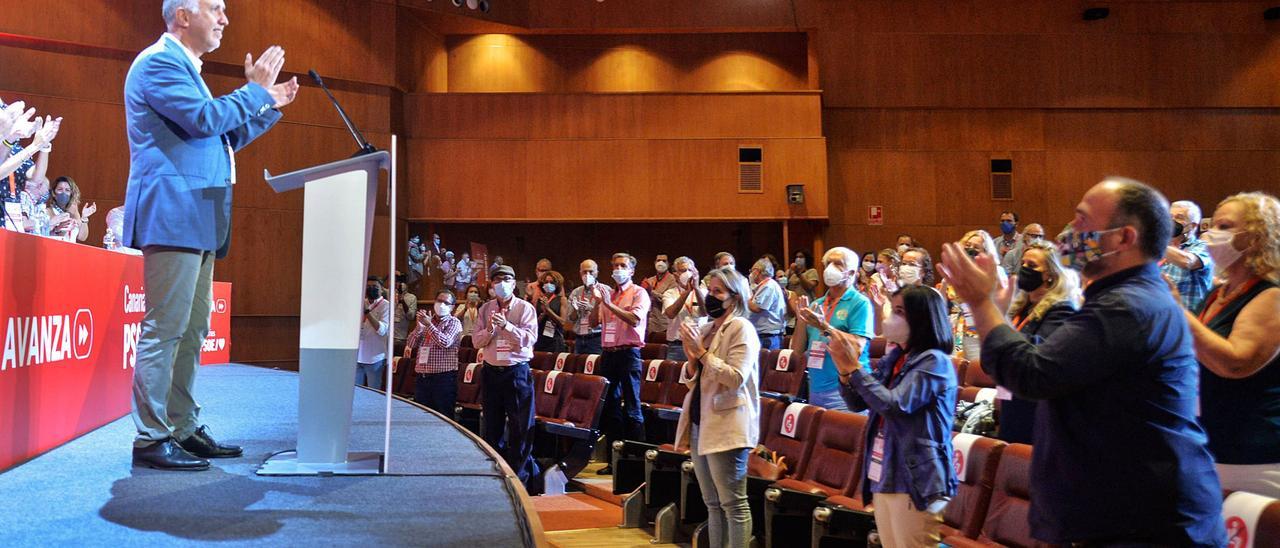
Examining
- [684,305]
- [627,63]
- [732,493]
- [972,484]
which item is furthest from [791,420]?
[627,63]

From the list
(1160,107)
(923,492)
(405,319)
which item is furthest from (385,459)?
(1160,107)

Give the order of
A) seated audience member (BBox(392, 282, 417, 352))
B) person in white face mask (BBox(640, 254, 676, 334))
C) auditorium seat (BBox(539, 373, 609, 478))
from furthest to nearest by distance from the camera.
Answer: seated audience member (BBox(392, 282, 417, 352)) → person in white face mask (BBox(640, 254, 676, 334)) → auditorium seat (BBox(539, 373, 609, 478))

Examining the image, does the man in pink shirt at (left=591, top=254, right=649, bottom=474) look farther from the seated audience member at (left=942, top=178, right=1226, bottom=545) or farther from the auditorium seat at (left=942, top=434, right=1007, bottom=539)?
the seated audience member at (left=942, top=178, right=1226, bottom=545)

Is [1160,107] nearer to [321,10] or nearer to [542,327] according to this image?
[542,327]

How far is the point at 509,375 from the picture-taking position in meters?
7.54

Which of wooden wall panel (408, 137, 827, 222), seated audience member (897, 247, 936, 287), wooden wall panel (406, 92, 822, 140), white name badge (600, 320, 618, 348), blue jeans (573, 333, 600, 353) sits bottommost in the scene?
blue jeans (573, 333, 600, 353)

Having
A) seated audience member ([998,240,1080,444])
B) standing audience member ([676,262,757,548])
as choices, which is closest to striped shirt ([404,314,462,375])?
standing audience member ([676,262,757,548])

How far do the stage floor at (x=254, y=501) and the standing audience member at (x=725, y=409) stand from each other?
119 cm

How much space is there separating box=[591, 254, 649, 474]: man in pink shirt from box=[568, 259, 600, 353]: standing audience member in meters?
0.82

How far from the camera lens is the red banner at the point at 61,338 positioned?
9.05 feet

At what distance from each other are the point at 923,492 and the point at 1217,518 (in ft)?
4.34

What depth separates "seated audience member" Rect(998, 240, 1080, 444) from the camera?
3.51m

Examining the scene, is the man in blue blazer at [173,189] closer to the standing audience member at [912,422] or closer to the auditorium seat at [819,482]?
the standing audience member at [912,422]

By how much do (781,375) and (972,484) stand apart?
11.2 ft
